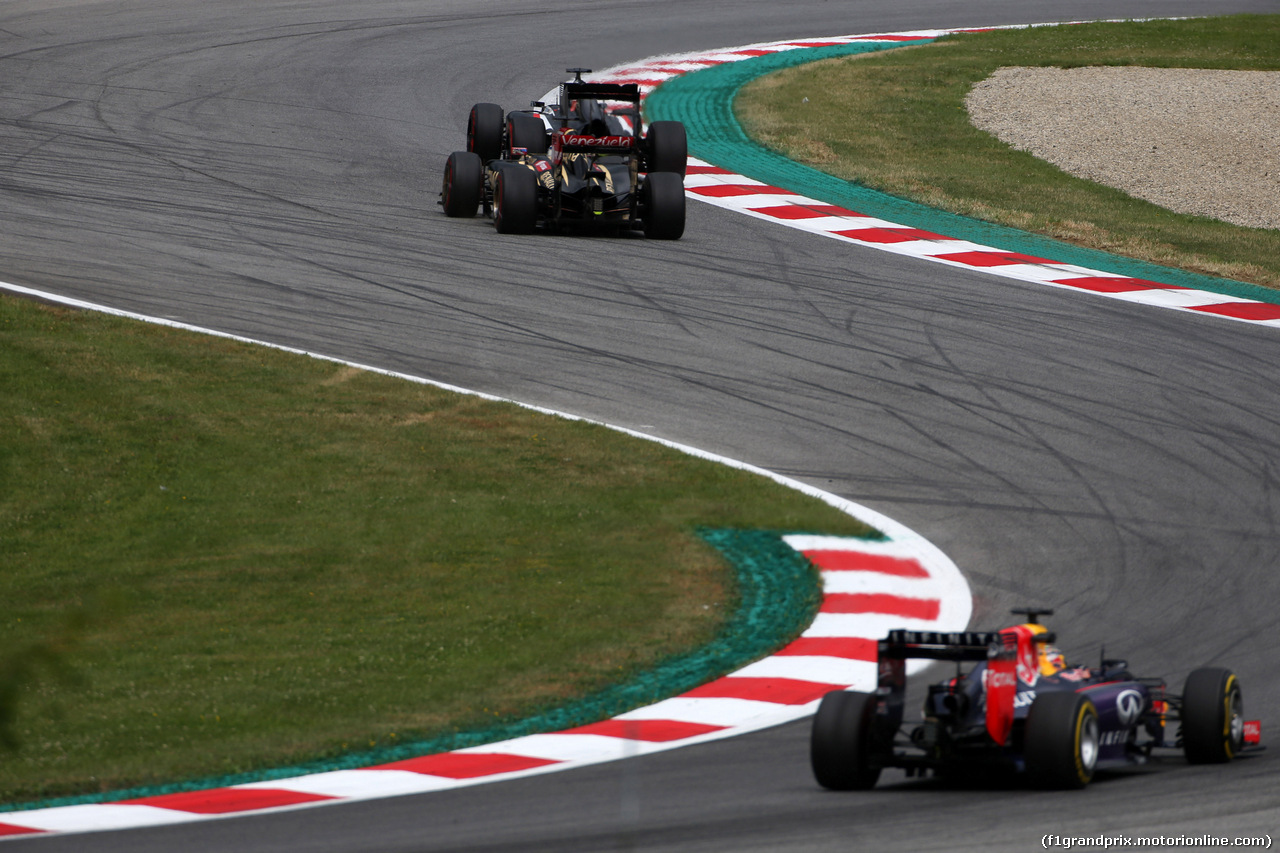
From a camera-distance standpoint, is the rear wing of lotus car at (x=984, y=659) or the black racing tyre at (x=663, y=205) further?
the black racing tyre at (x=663, y=205)

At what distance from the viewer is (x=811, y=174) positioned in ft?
67.9

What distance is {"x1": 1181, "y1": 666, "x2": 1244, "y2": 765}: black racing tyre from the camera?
639 cm

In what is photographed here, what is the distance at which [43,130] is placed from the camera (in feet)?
67.6

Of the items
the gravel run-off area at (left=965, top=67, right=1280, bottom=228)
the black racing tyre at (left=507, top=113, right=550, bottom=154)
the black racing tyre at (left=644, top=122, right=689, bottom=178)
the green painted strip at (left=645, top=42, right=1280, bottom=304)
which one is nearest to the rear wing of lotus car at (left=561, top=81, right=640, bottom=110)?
the black racing tyre at (left=507, top=113, right=550, bottom=154)

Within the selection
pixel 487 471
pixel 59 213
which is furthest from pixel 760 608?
pixel 59 213

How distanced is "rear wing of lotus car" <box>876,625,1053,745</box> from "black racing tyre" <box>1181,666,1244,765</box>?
26.4 inches

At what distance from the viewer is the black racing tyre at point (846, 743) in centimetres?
613

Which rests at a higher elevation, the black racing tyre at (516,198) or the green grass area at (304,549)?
the black racing tyre at (516,198)

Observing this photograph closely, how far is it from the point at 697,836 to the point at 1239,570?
5.11 meters

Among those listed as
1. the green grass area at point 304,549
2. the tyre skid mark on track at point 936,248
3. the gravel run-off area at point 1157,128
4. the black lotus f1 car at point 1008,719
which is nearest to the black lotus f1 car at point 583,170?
the tyre skid mark on track at point 936,248

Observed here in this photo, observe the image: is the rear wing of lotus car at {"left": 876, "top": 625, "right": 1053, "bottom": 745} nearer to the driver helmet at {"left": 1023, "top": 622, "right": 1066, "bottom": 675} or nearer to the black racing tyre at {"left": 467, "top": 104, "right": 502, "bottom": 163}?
the driver helmet at {"left": 1023, "top": 622, "right": 1066, "bottom": 675}

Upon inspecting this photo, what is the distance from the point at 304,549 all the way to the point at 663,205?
26.8 ft

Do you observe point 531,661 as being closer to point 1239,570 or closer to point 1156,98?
point 1239,570

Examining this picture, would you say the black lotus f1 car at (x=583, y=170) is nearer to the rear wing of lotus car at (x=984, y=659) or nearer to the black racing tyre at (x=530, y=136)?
the black racing tyre at (x=530, y=136)
